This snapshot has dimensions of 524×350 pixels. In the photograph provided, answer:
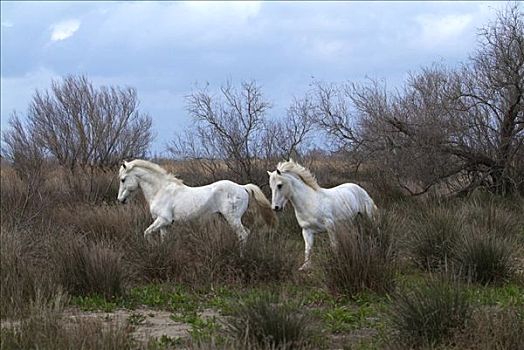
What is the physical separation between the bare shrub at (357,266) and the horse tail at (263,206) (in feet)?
15.0

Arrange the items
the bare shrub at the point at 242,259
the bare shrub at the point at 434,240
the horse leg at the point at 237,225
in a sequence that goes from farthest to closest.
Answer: the horse leg at the point at 237,225 → the bare shrub at the point at 434,240 → the bare shrub at the point at 242,259

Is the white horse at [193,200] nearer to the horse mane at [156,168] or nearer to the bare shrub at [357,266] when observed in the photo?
the horse mane at [156,168]

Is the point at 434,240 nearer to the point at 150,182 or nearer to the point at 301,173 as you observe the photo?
the point at 301,173

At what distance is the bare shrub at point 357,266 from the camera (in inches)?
388

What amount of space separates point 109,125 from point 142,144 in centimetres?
196

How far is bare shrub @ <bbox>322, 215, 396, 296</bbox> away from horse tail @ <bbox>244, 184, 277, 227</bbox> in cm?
458

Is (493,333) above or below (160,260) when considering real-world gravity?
below

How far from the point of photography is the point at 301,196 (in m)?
13.1

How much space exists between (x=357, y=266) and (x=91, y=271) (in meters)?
3.27

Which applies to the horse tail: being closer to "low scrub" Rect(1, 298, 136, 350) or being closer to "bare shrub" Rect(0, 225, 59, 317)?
"bare shrub" Rect(0, 225, 59, 317)

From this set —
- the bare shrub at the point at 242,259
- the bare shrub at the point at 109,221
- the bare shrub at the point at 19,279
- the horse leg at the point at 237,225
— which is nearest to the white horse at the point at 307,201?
the horse leg at the point at 237,225

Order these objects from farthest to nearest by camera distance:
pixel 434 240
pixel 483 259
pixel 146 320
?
pixel 434 240
pixel 483 259
pixel 146 320

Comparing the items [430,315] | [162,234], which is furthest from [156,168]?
[430,315]

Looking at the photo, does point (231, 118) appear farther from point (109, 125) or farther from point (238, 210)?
point (238, 210)
